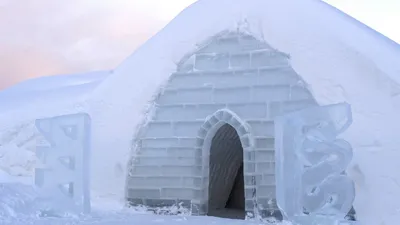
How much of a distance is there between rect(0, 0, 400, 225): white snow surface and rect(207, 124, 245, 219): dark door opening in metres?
1.24

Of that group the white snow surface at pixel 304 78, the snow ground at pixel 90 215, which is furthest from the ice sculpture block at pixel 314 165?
the white snow surface at pixel 304 78

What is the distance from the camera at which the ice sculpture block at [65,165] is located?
265 inches

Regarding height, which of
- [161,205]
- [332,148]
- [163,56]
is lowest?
[161,205]

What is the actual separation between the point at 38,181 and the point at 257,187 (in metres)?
2.91

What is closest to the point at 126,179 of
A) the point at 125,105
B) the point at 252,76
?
the point at 125,105

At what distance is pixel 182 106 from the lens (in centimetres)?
785

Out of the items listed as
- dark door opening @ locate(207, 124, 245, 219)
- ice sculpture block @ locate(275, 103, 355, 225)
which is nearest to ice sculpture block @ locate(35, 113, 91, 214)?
dark door opening @ locate(207, 124, 245, 219)

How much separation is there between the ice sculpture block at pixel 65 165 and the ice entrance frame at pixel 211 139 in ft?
5.38

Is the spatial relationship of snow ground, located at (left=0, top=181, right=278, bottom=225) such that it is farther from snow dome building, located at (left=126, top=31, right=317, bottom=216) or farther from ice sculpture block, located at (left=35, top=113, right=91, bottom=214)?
snow dome building, located at (left=126, top=31, right=317, bottom=216)

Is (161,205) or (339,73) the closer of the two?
(339,73)

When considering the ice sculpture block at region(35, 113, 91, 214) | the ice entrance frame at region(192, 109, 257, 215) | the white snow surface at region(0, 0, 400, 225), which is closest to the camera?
the white snow surface at region(0, 0, 400, 225)

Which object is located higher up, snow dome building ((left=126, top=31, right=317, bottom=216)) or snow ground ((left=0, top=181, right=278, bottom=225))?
snow dome building ((left=126, top=31, right=317, bottom=216))

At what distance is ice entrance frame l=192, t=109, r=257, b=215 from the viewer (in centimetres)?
719

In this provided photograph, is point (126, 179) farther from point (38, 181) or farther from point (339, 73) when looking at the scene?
point (339, 73)
